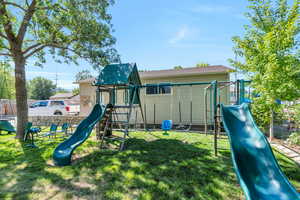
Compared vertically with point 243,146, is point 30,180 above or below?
below

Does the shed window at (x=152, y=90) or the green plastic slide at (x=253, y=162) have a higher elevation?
the shed window at (x=152, y=90)

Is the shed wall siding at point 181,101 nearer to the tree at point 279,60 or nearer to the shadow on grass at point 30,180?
the tree at point 279,60

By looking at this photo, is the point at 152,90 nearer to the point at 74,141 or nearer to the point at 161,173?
the point at 74,141

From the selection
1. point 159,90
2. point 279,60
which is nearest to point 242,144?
point 279,60

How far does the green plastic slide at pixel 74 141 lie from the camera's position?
394 cm

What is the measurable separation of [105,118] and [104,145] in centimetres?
108

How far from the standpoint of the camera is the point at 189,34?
9.59 meters

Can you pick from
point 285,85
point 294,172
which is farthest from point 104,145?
point 285,85

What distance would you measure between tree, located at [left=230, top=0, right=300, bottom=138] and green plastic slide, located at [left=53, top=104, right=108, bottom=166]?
5.18m

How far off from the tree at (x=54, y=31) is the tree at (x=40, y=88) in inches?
1666

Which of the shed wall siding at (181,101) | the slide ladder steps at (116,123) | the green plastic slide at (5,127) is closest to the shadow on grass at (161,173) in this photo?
the slide ladder steps at (116,123)

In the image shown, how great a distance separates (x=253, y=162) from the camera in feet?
9.30

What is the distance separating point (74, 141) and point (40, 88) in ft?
156

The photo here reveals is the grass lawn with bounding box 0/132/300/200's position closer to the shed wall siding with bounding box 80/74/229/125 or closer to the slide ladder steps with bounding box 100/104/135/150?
the slide ladder steps with bounding box 100/104/135/150
